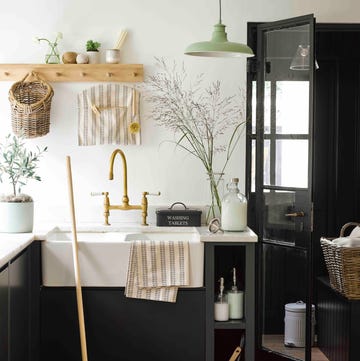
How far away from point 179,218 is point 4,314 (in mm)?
1534

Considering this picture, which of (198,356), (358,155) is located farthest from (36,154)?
(358,155)

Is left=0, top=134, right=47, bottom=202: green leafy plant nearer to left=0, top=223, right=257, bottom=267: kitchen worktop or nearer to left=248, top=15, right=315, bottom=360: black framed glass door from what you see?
left=0, top=223, right=257, bottom=267: kitchen worktop

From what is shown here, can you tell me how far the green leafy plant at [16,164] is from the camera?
446 centimetres

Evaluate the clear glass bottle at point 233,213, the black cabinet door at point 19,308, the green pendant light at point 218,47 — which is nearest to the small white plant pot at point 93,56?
the green pendant light at point 218,47

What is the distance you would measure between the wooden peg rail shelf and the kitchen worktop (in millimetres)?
884

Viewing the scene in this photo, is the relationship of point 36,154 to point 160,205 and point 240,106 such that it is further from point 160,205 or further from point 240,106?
point 240,106

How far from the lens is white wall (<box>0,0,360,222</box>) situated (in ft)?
16.1

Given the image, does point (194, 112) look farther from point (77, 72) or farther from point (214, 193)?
point (77, 72)

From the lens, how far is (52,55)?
488 cm

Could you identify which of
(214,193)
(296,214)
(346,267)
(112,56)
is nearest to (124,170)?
(214,193)

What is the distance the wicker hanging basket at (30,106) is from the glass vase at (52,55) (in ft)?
0.46

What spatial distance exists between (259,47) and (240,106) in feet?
1.24

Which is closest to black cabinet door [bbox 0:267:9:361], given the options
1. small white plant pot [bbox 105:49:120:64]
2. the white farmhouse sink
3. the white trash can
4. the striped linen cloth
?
the white farmhouse sink

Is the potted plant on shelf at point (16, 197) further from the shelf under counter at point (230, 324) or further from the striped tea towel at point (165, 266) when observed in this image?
the shelf under counter at point (230, 324)
